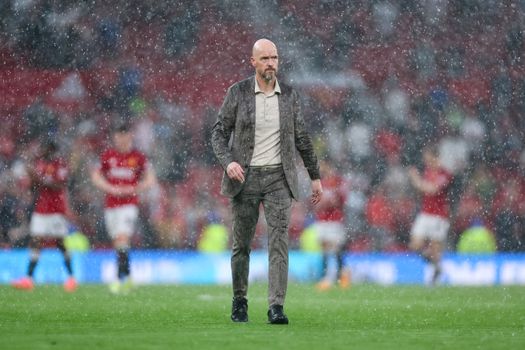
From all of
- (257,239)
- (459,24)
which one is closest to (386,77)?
(459,24)

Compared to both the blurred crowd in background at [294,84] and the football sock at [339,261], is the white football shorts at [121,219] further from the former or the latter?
the blurred crowd in background at [294,84]

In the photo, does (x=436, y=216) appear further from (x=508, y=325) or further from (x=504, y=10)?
(x=504, y=10)

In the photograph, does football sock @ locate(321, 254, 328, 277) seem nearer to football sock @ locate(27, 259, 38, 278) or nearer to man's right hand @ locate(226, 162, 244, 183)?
football sock @ locate(27, 259, 38, 278)

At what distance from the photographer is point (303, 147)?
8570 mm

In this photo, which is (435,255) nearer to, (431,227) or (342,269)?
(431,227)

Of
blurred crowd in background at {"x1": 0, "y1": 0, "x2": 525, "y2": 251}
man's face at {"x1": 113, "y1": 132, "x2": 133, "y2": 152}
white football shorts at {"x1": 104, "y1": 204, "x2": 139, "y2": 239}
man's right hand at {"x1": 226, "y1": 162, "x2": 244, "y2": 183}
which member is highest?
blurred crowd in background at {"x1": 0, "y1": 0, "x2": 525, "y2": 251}

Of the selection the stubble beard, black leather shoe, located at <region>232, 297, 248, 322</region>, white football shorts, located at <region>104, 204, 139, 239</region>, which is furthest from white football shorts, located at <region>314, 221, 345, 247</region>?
the stubble beard

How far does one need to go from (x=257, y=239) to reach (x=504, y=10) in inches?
372

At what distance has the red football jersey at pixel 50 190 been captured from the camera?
574 inches

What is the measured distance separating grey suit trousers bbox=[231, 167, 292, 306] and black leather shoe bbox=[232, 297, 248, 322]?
0.08m

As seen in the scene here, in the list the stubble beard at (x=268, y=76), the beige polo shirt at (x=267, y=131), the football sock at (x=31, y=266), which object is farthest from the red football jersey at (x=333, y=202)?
the stubble beard at (x=268, y=76)

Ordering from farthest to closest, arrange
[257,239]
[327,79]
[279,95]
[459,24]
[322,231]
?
[459,24], [327,79], [257,239], [322,231], [279,95]

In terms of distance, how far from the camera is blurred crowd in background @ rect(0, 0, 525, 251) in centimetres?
1964

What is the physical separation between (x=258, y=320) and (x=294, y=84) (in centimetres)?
1377
